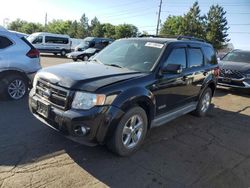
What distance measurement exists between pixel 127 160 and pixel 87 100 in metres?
1.15

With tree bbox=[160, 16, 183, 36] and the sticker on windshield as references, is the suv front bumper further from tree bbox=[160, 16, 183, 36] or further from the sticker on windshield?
tree bbox=[160, 16, 183, 36]

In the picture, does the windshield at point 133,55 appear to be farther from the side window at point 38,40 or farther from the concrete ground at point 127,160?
the side window at point 38,40

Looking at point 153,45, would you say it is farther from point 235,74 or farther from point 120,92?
point 235,74

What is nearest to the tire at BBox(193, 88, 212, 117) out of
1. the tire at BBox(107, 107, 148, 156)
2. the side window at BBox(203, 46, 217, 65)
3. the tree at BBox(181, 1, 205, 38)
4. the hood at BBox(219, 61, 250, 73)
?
the side window at BBox(203, 46, 217, 65)

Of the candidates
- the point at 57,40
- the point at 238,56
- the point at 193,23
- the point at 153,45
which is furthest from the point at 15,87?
the point at 193,23

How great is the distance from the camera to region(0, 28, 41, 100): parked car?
6426mm

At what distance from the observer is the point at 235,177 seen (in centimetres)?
379

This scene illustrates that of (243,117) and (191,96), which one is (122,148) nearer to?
(191,96)

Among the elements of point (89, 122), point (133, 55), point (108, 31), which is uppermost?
point (108, 31)

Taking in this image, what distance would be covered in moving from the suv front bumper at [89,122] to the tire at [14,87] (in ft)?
11.0

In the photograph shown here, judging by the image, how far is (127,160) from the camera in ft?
13.1

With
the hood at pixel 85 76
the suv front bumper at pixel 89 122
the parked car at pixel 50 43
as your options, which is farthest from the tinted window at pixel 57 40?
the suv front bumper at pixel 89 122

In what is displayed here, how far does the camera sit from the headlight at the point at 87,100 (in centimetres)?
Answer: 356

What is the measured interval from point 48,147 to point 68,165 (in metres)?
0.64
